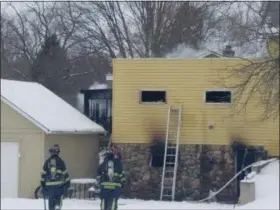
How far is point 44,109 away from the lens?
95.0ft

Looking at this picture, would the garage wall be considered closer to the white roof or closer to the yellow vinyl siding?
the white roof


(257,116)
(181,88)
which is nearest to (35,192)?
(181,88)

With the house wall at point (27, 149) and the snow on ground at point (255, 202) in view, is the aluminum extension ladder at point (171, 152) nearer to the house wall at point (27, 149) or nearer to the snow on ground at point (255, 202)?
the snow on ground at point (255, 202)

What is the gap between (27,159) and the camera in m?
27.0

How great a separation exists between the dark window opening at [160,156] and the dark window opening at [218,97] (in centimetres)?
242

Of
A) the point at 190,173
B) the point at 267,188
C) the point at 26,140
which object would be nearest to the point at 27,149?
the point at 26,140

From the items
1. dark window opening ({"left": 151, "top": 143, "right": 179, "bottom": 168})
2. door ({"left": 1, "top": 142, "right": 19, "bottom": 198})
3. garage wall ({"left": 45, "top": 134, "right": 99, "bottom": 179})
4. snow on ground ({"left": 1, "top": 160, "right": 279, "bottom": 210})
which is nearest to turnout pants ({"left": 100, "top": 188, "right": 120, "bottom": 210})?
snow on ground ({"left": 1, "top": 160, "right": 279, "bottom": 210})

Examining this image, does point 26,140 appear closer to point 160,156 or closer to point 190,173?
point 160,156

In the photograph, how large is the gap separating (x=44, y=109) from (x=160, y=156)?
16.0 feet

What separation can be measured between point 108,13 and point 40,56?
546 cm

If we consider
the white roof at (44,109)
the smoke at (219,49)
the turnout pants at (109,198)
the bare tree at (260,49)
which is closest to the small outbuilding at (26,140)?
the white roof at (44,109)

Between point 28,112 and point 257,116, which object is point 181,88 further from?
point 28,112

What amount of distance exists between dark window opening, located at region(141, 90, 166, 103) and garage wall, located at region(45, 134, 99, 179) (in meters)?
2.85

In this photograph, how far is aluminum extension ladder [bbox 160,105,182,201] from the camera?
28375 mm
